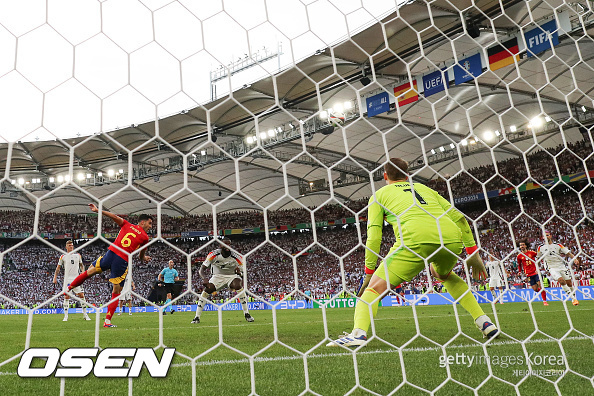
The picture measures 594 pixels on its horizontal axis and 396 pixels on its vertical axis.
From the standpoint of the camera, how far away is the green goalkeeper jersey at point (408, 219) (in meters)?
2.57

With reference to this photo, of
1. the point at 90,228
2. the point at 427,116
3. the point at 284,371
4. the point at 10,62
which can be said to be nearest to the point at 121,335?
the point at 284,371

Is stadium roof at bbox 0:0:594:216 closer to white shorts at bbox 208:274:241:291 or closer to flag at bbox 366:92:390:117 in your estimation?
flag at bbox 366:92:390:117

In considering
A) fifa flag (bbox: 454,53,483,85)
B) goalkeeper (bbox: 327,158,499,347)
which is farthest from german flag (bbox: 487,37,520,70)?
goalkeeper (bbox: 327,158,499,347)

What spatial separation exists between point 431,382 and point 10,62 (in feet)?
7.81

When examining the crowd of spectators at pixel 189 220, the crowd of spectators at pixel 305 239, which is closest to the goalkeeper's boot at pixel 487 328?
the crowd of spectators at pixel 305 239

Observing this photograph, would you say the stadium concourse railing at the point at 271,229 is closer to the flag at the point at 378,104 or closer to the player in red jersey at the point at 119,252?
the flag at the point at 378,104

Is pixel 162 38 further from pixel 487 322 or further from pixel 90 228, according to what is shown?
pixel 90 228

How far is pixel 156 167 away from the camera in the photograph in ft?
71.3

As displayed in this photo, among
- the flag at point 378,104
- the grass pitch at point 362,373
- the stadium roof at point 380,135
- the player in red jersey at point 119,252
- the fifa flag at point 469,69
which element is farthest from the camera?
the flag at point 378,104

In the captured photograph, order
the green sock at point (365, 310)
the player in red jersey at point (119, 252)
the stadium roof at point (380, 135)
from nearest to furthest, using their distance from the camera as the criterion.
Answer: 1. the green sock at point (365, 310)
2. the player in red jersey at point (119, 252)
3. the stadium roof at point (380, 135)
